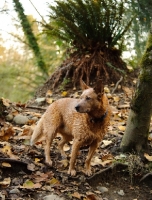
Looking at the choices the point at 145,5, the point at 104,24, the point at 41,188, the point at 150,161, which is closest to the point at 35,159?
the point at 41,188

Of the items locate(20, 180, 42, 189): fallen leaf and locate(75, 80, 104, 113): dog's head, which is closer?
locate(20, 180, 42, 189): fallen leaf

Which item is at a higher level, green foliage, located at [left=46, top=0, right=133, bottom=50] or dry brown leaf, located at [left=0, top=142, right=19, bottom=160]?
Answer: green foliage, located at [left=46, top=0, right=133, bottom=50]

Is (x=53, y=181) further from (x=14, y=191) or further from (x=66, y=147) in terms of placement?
(x=66, y=147)

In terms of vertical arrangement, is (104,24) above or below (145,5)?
below

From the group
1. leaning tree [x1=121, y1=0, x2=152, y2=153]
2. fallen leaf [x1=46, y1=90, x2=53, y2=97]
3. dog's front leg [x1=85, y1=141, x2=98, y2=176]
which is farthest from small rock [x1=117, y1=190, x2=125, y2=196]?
fallen leaf [x1=46, y1=90, x2=53, y2=97]

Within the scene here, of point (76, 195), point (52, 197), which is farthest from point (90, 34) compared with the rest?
point (52, 197)

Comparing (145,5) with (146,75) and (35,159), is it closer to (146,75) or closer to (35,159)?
(146,75)

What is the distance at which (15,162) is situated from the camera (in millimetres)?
4047

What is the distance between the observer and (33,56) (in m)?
10.5

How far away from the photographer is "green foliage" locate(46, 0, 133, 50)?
7594 millimetres

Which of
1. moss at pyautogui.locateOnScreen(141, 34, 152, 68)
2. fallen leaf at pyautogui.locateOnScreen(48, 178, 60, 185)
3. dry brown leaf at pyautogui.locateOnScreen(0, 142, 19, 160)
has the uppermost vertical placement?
moss at pyautogui.locateOnScreen(141, 34, 152, 68)

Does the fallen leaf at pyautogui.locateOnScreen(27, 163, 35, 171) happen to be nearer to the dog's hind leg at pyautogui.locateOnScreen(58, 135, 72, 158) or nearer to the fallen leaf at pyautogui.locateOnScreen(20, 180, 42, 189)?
the fallen leaf at pyautogui.locateOnScreen(20, 180, 42, 189)

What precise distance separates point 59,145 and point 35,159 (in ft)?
2.13

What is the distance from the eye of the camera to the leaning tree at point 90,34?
7652 mm
